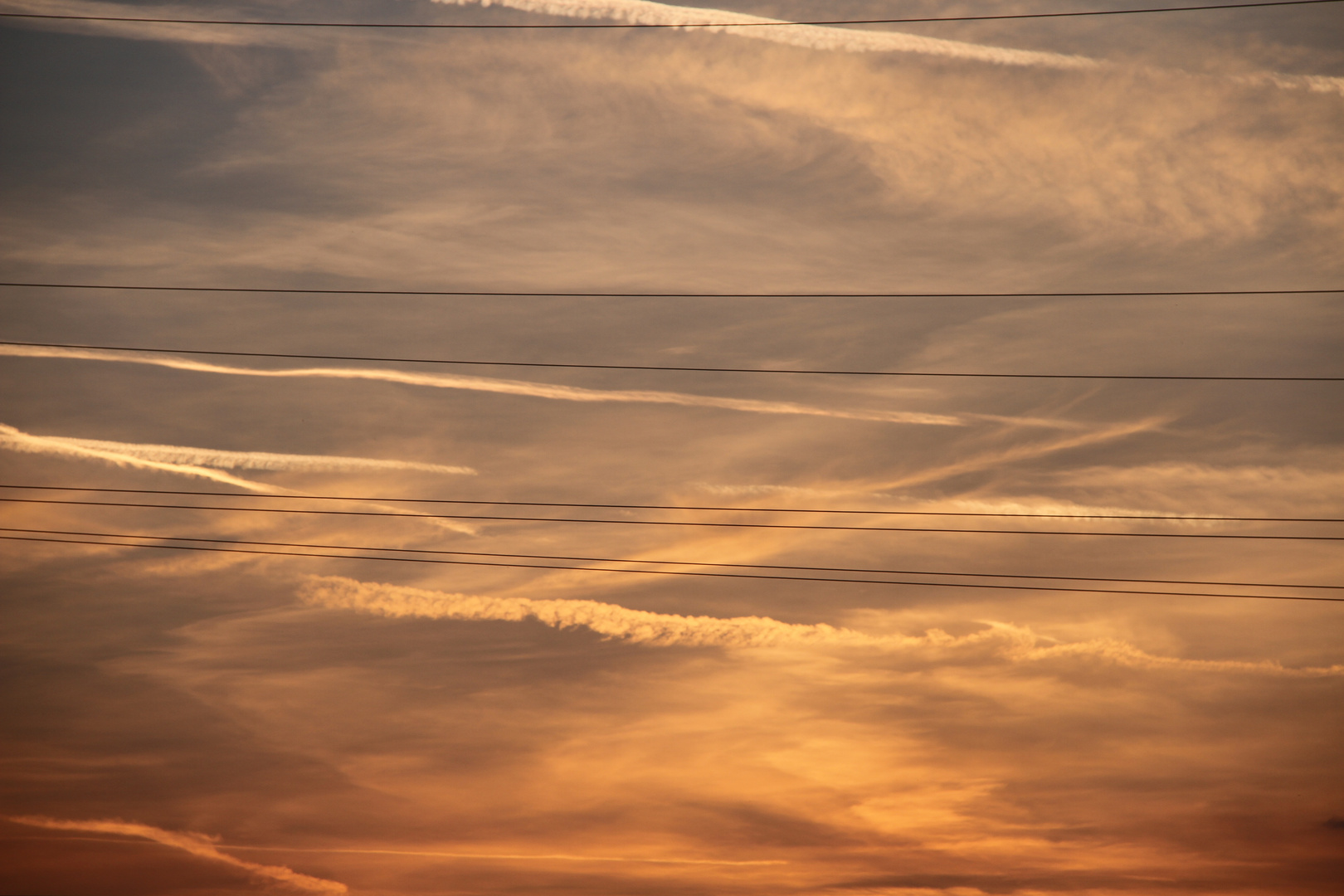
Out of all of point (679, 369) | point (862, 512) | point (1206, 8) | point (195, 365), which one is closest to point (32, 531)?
point (195, 365)

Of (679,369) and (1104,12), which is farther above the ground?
(1104,12)

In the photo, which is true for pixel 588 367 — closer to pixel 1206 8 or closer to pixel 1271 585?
pixel 1271 585

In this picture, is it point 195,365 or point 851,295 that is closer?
point 851,295

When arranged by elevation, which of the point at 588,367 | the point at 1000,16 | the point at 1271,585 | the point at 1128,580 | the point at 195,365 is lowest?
the point at 1271,585

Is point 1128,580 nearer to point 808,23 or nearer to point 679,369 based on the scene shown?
point 679,369

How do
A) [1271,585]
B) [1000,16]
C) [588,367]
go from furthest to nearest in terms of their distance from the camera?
[588,367]
[1000,16]
[1271,585]

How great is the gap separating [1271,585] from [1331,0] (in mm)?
19816

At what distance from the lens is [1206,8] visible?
3706 cm

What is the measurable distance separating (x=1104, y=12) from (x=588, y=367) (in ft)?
72.6

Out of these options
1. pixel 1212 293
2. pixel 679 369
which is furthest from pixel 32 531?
pixel 1212 293

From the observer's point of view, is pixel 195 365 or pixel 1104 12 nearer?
pixel 1104 12

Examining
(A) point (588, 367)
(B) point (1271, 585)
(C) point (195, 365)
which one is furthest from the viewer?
(C) point (195, 365)

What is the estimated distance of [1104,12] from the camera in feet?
116

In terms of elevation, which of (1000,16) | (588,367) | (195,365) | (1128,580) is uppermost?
(1000,16)
